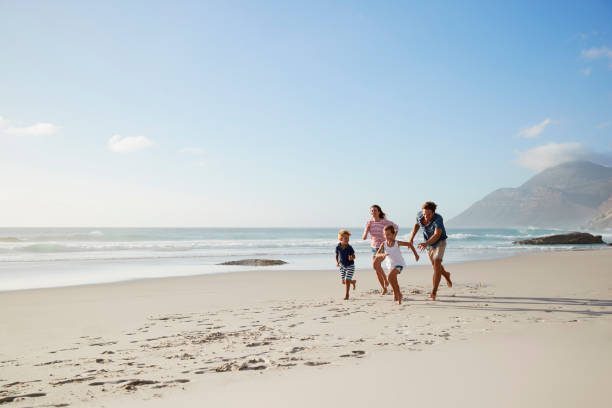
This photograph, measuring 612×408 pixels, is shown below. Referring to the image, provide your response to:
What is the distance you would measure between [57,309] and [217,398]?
6013 millimetres

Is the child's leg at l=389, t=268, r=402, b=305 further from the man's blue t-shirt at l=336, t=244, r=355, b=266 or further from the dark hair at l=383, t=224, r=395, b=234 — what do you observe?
the man's blue t-shirt at l=336, t=244, r=355, b=266

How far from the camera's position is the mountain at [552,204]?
140 meters

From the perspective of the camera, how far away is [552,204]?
15012cm

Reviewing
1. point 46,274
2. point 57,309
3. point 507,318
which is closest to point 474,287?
point 507,318

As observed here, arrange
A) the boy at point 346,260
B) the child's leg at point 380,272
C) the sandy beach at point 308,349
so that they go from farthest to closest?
the boy at point 346,260, the child's leg at point 380,272, the sandy beach at point 308,349

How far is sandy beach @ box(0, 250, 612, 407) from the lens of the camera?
300 centimetres

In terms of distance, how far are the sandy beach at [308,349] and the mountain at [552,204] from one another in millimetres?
148656

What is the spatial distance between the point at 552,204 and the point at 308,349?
589ft

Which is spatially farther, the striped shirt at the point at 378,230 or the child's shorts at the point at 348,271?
the striped shirt at the point at 378,230

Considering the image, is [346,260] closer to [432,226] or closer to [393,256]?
[393,256]

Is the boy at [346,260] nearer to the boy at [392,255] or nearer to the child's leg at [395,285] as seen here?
the boy at [392,255]

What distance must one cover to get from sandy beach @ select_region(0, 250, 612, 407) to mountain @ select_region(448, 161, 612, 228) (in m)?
149

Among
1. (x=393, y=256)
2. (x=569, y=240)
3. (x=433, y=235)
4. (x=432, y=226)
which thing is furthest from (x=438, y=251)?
(x=569, y=240)

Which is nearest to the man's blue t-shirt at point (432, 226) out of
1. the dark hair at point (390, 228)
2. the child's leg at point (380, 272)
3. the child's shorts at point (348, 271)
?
the dark hair at point (390, 228)
